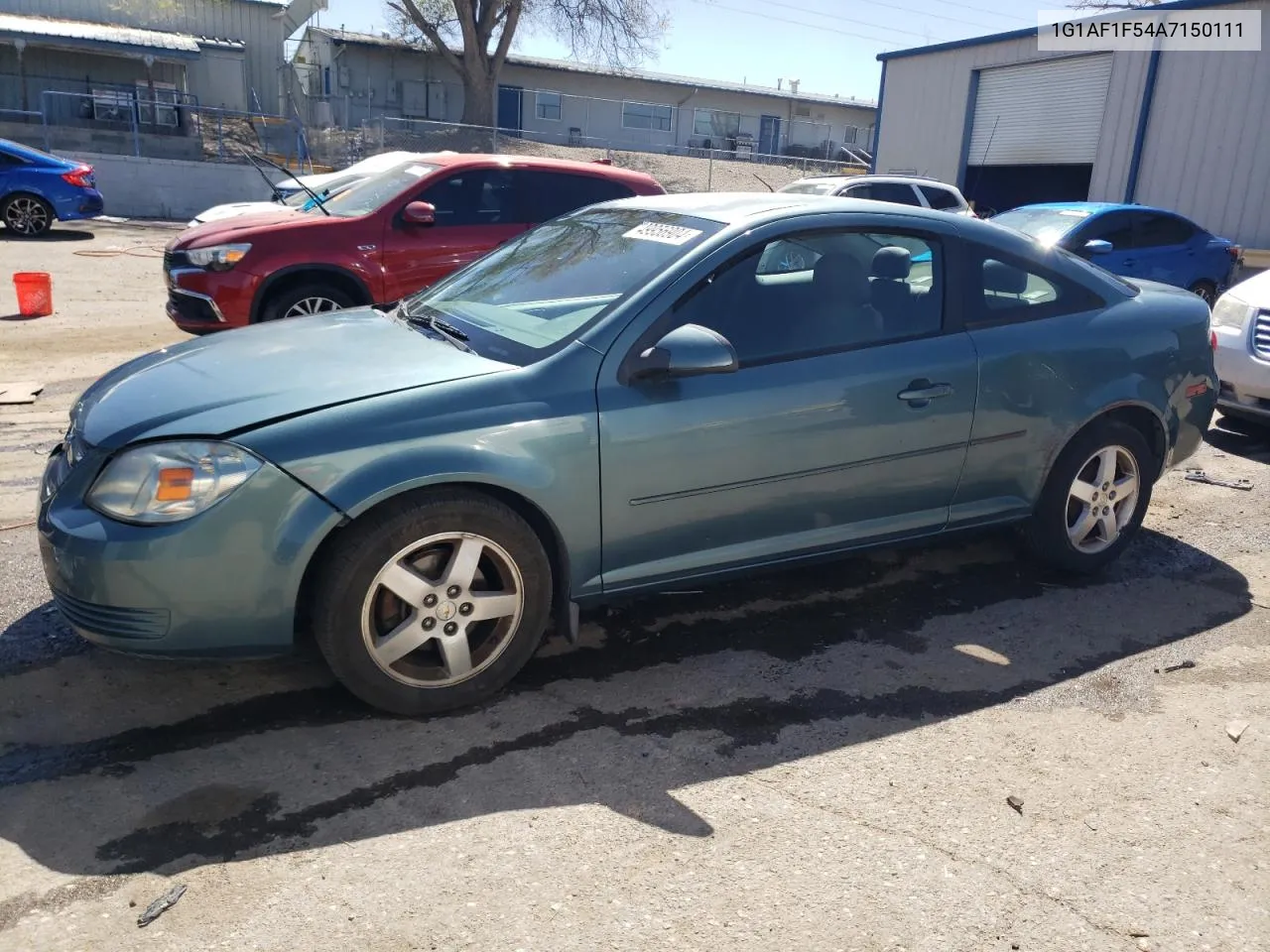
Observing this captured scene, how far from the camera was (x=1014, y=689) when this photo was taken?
3.66m

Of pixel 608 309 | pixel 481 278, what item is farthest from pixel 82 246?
pixel 608 309

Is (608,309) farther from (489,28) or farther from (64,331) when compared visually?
(489,28)

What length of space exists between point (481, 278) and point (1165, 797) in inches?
124

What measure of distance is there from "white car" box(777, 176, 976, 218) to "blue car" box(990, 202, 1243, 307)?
3.34 feet

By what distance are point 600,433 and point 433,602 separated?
76 cm

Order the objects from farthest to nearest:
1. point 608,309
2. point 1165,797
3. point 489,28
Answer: point 489,28 → point 608,309 → point 1165,797

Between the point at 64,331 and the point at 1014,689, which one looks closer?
the point at 1014,689

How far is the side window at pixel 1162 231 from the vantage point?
11.6 meters

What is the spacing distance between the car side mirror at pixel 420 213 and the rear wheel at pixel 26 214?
38.6 feet

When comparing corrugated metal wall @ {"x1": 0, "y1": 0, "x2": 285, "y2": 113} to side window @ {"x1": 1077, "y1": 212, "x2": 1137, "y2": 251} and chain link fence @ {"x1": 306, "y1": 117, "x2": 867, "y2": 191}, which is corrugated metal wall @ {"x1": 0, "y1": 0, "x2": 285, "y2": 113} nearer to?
chain link fence @ {"x1": 306, "y1": 117, "x2": 867, "y2": 191}

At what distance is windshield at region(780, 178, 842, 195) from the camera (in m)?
12.4

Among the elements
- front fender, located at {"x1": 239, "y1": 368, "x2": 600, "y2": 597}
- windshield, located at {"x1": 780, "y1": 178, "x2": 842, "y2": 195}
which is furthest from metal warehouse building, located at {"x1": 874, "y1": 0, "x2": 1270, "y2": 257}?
front fender, located at {"x1": 239, "y1": 368, "x2": 600, "y2": 597}

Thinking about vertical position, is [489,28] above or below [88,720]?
above

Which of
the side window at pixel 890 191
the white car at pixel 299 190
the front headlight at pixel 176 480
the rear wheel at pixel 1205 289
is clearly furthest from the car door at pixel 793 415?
the rear wheel at pixel 1205 289
